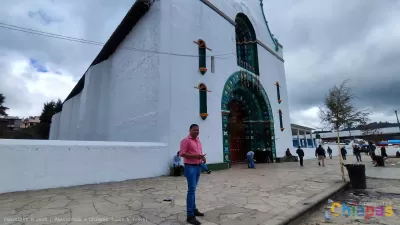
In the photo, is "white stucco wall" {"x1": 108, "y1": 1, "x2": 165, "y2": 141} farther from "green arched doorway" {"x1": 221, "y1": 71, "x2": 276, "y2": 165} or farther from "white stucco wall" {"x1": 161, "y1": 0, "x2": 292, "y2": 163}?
"green arched doorway" {"x1": 221, "y1": 71, "x2": 276, "y2": 165}

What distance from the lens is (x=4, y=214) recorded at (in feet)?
10.9

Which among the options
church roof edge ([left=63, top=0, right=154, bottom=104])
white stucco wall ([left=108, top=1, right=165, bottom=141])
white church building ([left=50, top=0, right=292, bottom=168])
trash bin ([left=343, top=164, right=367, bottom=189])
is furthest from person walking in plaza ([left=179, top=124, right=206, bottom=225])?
church roof edge ([left=63, top=0, right=154, bottom=104])

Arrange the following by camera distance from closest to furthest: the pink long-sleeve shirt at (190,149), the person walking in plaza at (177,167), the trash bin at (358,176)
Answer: the pink long-sleeve shirt at (190,149), the trash bin at (358,176), the person walking in plaza at (177,167)

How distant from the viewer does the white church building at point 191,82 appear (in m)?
9.10

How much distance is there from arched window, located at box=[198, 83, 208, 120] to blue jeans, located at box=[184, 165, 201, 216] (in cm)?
647

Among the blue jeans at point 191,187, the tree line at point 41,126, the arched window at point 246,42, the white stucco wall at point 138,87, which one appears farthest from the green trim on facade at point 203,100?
the tree line at point 41,126

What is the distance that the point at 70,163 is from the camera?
19.4ft

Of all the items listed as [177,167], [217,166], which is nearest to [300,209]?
[177,167]

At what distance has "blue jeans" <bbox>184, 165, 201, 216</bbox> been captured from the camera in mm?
2997

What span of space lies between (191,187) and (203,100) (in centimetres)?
691

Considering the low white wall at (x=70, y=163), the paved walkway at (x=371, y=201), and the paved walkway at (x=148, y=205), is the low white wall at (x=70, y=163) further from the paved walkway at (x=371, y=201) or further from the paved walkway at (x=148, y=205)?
the paved walkway at (x=371, y=201)

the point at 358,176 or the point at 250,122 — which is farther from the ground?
the point at 250,122

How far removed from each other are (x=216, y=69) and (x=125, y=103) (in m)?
4.99

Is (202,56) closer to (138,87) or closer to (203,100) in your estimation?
(203,100)
